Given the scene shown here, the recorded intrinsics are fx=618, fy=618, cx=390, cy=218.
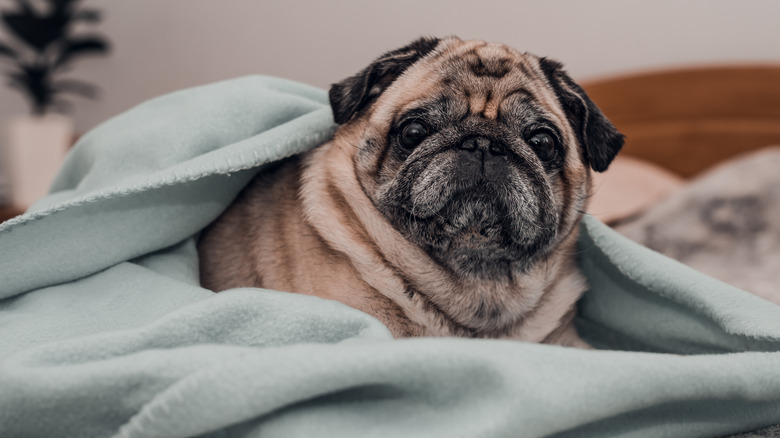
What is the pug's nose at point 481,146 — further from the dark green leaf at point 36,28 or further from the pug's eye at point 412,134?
the dark green leaf at point 36,28

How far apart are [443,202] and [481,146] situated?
162 millimetres

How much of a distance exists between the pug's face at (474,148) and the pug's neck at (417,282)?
0.03 metres

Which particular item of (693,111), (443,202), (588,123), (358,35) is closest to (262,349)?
(443,202)

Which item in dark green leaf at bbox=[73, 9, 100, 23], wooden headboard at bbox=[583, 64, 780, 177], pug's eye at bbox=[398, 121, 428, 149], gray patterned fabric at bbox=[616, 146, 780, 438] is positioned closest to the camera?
pug's eye at bbox=[398, 121, 428, 149]

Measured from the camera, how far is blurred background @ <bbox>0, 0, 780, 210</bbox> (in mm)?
3477

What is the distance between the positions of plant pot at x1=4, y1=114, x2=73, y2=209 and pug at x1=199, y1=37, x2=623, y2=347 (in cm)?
345

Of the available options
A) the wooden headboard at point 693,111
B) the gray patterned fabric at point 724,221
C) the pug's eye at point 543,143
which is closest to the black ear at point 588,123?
the pug's eye at point 543,143

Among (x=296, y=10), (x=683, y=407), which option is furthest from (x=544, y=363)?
(x=296, y=10)

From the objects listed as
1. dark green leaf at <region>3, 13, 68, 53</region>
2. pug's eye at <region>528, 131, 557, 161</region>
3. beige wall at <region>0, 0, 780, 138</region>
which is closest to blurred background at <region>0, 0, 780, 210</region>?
beige wall at <region>0, 0, 780, 138</region>

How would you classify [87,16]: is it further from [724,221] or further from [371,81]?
[724,221]

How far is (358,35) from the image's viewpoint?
13.9ft

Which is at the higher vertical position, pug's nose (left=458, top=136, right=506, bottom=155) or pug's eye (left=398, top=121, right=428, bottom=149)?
pug's eye (left=398, top=121, right=428, bottom=149)

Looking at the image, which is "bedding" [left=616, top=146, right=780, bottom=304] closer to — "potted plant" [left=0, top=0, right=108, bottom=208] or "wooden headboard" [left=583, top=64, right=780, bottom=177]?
"wooden headboard" [left=583, top=64, right=780, bottom=177]

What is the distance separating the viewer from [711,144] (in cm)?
353
